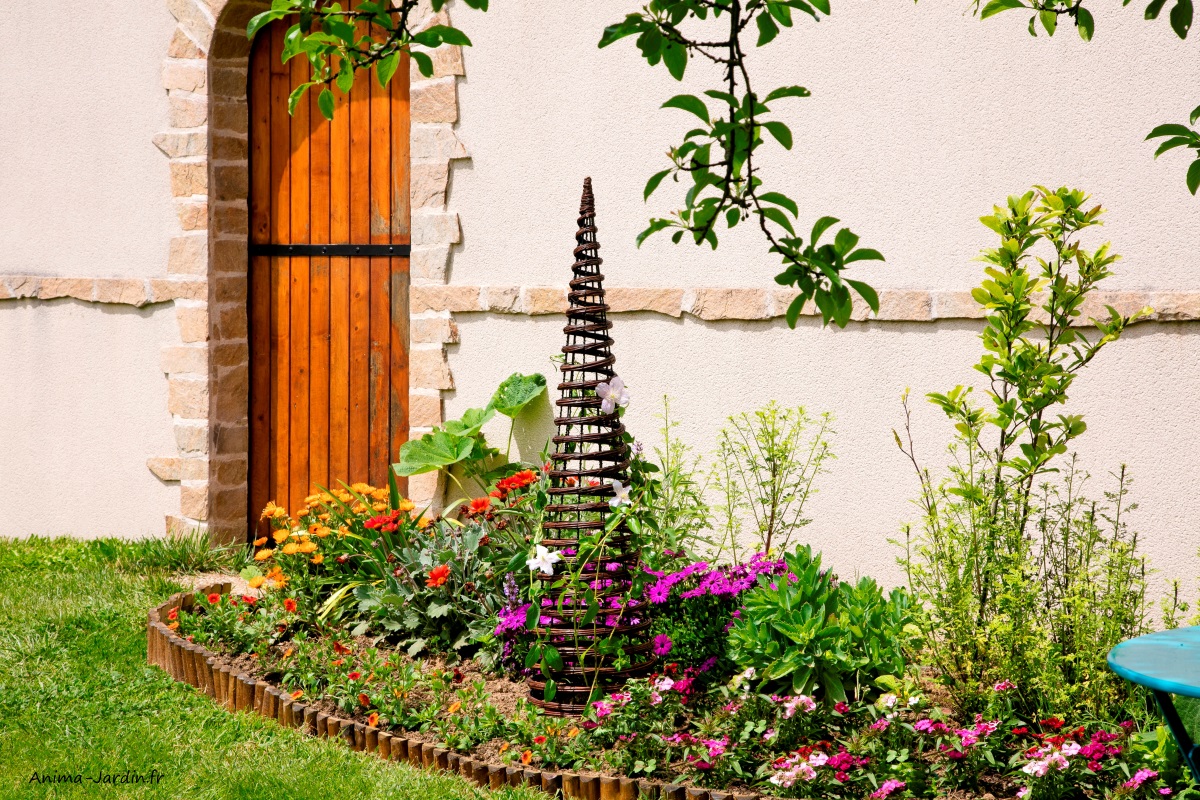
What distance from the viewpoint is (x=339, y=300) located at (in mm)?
6273

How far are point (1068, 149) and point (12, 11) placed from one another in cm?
611

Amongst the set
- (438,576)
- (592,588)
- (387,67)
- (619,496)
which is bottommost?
(438,576)

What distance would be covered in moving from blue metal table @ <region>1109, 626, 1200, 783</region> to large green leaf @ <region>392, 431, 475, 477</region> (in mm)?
3407

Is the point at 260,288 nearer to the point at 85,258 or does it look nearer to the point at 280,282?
the point at 280,282

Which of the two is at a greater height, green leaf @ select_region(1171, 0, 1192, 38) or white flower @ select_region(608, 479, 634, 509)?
green leaf @ select_region(1171, 0, 1192, 38)

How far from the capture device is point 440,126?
5.72 metres

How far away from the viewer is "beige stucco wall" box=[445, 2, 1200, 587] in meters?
4.28

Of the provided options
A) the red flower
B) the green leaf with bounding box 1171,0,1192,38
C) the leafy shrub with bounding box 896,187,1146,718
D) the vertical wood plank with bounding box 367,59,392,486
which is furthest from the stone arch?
the green leaf with bounding box 1171,0,1192,38

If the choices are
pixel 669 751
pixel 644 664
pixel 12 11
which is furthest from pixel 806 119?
pixel 12 11

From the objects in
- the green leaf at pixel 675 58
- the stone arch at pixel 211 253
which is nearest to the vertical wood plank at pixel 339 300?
the stone arch at pixel 211 253

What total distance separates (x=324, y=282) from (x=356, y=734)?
10.4ft

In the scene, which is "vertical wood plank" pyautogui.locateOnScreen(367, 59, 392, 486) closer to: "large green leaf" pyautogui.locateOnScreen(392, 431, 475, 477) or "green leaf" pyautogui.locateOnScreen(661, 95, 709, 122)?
"large green leaf" pyautogui.locateOnScreen(392, 431, 475, 477)

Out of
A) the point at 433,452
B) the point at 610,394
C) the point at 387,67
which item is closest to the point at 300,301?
the point at 433,452

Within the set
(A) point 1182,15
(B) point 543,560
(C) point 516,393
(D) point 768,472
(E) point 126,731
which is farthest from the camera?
(C) point 516,393
